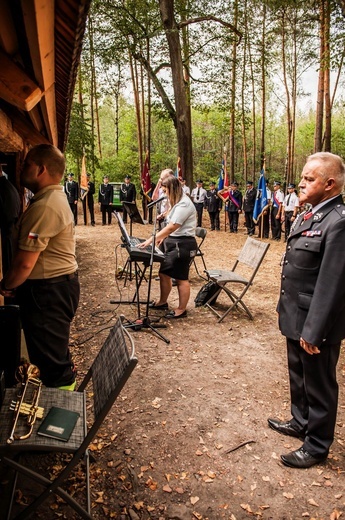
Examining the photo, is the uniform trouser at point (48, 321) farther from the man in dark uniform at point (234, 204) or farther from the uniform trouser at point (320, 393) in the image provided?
the man in dark uniform at point (234, 204)

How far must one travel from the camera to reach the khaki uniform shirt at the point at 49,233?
220 centimetres

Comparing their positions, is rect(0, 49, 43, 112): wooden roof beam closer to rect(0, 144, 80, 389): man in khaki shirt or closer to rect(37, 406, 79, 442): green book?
rect(0, 144, 80, 389): man in khaki shirt

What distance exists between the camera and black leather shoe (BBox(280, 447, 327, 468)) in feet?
8.25

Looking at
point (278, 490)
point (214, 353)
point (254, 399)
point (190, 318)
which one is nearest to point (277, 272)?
point (190, 318)

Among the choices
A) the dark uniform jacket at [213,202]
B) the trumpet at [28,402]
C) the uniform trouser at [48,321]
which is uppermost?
the dark uniform jacket at [213,202]

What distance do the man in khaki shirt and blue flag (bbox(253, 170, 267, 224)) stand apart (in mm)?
11137

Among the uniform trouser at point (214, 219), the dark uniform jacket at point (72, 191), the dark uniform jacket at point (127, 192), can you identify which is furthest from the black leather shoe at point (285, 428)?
the dark uniform jacket at point (127, 192)

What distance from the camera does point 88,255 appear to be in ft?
32.2

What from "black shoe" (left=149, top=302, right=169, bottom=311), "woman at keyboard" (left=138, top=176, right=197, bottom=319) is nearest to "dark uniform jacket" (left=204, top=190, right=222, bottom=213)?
"black shoe" (left=149, top=302, right=169, bottom=311)

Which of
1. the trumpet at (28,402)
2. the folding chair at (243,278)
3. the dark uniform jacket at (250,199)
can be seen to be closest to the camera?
the trumpet at (28,402)

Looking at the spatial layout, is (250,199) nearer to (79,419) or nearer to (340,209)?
(340,209)

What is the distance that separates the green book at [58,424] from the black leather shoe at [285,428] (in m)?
1.68

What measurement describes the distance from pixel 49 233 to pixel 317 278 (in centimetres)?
170

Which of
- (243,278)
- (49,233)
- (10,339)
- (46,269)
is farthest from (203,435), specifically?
(243,278)
